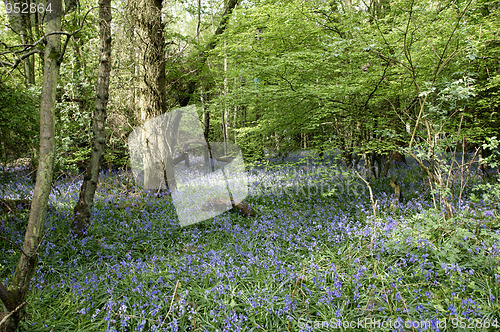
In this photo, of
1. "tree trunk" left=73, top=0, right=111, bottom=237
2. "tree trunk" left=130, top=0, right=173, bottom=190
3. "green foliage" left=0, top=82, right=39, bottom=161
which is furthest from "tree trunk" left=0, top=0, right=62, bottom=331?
"tree trunk" left=130, top=0, right=173, bottom=190

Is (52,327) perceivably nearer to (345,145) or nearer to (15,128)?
(15,128)

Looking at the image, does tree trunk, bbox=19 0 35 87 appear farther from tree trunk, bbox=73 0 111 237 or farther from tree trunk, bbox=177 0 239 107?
tree trunk, bbox=73 0 111 237

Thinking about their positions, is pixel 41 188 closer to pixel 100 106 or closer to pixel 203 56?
pixel 100 106

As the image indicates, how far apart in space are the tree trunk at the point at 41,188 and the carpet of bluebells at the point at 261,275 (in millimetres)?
613

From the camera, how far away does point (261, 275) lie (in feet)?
10.8

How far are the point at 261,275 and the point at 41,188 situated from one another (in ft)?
8.27

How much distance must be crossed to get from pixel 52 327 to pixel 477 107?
331 inches

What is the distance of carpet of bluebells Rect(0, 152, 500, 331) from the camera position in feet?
8.52

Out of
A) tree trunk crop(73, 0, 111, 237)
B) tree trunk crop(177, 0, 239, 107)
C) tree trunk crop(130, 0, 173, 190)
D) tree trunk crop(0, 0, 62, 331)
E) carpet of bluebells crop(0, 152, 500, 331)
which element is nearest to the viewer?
tree trunk crop(0, 0, 62, 331)

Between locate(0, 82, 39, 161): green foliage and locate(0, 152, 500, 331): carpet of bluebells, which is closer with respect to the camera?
locate(0, 152, 500, 331): carpet of bluebells

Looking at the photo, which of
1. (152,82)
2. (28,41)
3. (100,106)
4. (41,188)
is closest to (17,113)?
(100,106)

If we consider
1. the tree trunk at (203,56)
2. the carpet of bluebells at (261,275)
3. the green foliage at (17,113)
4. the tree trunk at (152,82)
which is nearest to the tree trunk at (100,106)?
the carpet of bluebells at (261,275)

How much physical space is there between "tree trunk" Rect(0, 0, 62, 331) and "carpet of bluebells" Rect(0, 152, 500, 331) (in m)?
0.61

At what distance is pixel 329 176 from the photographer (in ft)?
20.5
